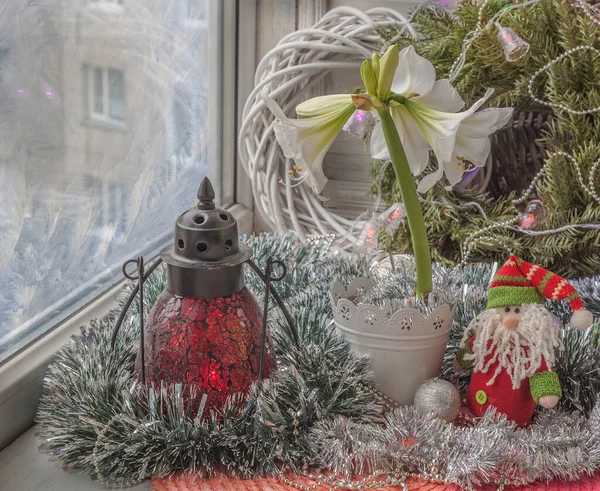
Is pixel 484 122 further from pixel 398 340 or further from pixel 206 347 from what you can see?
pixel 206 347

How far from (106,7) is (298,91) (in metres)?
0.41

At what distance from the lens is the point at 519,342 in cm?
72

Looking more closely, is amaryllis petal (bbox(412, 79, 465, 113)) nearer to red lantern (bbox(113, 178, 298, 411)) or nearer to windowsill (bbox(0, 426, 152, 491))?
red lantern (bbox(113, 178, 298, 411))

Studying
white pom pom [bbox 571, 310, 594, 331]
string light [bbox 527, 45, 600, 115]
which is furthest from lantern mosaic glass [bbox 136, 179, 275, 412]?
string light [bbox 527, 45, 600, 115]

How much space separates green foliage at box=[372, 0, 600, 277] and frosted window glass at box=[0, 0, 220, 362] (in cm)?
44

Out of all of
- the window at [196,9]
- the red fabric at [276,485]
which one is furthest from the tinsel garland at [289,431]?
the window at [196,9]

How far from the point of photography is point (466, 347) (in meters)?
0.76

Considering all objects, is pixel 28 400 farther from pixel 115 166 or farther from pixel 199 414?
pixel 115 166

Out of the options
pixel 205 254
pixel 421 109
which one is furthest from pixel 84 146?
pixel 421 109

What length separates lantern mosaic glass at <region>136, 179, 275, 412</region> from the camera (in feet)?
2.22

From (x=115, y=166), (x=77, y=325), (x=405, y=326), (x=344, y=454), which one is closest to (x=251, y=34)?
(x=115, y=166)

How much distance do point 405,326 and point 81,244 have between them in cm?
48

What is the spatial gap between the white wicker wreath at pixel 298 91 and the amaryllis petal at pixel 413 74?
0.50m

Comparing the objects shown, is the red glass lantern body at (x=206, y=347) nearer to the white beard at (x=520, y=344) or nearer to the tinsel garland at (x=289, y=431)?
the tinsel garland at (x=289, y=431)
